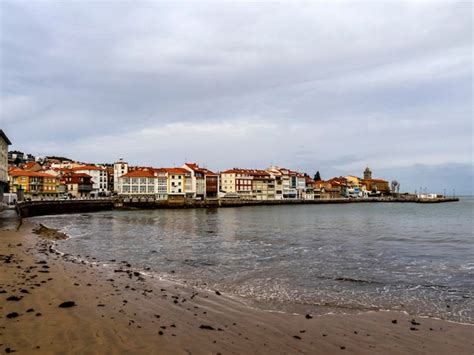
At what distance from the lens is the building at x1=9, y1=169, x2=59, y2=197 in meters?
99.3

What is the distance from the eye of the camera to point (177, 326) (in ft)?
30.8

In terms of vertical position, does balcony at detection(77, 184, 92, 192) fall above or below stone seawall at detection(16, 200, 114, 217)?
above

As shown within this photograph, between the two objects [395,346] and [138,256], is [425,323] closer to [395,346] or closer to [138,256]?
[395,346]

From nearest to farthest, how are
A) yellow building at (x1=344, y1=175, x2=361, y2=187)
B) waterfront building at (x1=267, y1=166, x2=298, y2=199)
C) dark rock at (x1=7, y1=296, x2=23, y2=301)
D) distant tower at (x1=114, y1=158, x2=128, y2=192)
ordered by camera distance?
dark rock at (x1=7, y1=296, x2=23, y2=301)
distant tower at (x1=114, y1=158, x2=128, y2=192)
waterfront building at (x1=267, y1=166, x2=298, y2=199)
yellow building at (x1=344, y1=175, x2=361, y2=187)

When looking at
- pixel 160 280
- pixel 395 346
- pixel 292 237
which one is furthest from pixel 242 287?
pixel 292 237

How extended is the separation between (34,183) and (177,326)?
347 ft

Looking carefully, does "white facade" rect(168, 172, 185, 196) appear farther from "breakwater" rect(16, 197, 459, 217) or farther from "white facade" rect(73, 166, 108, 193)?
"white facade" rect(73, 166, 108, 193)

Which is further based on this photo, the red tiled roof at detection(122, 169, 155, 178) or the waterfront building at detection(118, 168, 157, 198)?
the red tiled roof at detection(122, 169, 155, 178)

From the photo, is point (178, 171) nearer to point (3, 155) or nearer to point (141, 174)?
point (141, 174)

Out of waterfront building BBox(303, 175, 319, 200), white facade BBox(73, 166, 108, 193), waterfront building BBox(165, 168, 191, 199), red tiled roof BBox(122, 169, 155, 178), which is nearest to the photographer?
red tiled roof BBox(122, 169, 155, 178)

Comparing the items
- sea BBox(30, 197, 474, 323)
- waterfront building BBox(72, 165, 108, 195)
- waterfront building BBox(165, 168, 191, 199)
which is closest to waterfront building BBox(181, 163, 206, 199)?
waterfront building BBox(165, 168, 191, 199)

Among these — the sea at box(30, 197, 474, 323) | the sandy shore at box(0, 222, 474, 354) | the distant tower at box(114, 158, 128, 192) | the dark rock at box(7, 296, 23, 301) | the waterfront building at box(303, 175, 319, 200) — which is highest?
the distant tower at box(114, 158, 128, 192)

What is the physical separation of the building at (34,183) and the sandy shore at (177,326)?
96.2 m

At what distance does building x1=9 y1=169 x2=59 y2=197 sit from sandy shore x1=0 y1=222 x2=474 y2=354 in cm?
9618
